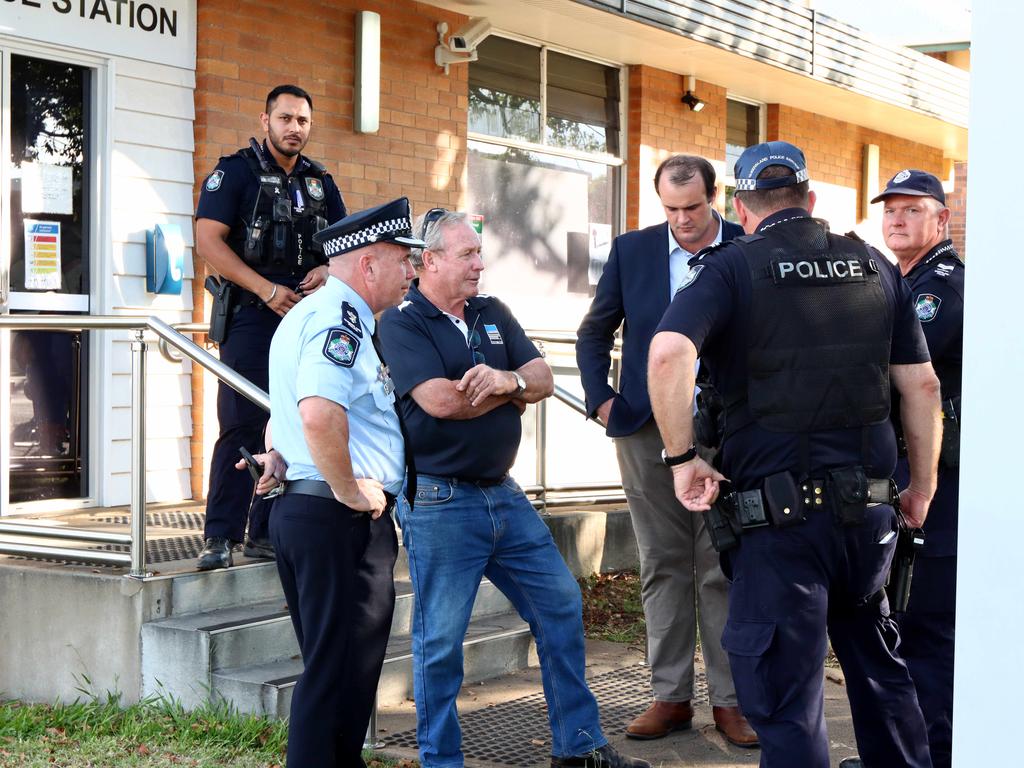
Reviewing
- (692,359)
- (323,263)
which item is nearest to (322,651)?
(692,359)

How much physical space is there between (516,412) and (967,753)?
304 cm

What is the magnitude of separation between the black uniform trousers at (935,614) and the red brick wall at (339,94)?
173 inches

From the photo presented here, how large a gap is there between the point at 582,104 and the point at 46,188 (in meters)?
4.56

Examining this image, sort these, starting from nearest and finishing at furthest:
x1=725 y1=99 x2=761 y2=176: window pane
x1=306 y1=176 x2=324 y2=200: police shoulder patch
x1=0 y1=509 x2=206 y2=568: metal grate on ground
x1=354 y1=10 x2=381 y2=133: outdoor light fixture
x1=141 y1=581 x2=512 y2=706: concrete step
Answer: x1=141 y1=581 x2=512 y2=706: concrete step → x1=306 y1=176 x2=324 y2=200: police shoulder patch → x1=0 y1=509 x2=206 y2=568: metal grate on ground → x1=354 y1=10 x2=381 y2=133: outdoor light fixture → x1=725 y1=99 x2=761 y2=176: window pane

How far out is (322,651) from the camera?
370 cm

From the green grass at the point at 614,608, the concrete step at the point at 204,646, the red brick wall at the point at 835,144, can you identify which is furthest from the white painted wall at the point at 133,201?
the red brick wall at the point at 835,144

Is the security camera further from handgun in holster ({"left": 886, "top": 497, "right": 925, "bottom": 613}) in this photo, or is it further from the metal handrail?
handgun in holster ({"left": 886, "top": 497, "right": 925, "bottom": 613})

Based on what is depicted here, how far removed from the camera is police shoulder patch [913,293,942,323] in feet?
14.4

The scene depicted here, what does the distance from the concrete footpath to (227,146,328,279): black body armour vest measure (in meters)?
1.92

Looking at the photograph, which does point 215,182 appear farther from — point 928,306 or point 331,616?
point 928,306

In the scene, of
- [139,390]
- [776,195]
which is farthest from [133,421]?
[776,195]

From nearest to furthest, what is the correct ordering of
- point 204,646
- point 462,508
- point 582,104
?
point 462,508, point 204,646, point 582,104

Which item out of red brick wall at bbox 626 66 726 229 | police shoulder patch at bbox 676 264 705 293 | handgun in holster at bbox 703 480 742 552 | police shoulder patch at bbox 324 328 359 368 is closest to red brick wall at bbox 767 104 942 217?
red brick wall at bbox 626 66 726 229

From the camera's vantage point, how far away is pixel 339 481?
361 cm
